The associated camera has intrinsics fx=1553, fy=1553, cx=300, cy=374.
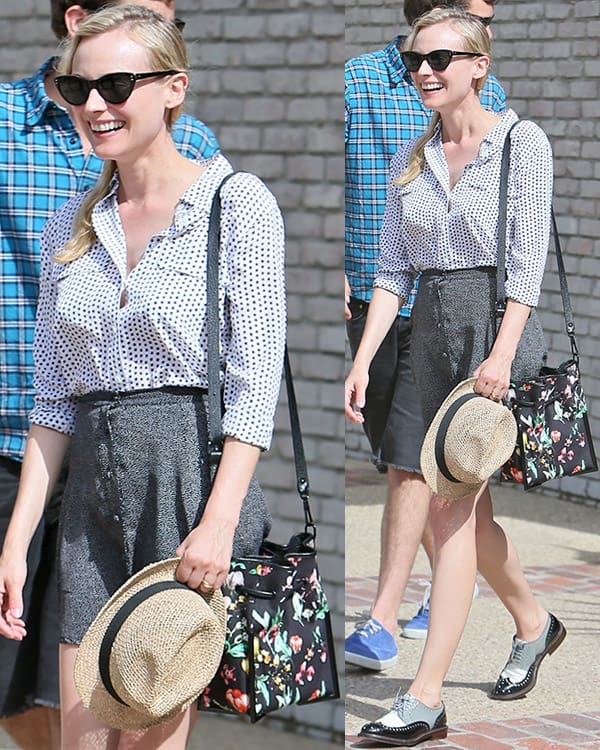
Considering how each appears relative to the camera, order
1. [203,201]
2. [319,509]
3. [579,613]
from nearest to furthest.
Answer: [203,201] → [319,509] → [579,613]

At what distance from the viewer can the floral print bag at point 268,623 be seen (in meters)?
2.17

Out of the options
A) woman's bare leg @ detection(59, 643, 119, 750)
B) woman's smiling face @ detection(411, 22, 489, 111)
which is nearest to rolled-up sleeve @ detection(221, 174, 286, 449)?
woman's bare leg @ detection(59, 643, 119, 750)

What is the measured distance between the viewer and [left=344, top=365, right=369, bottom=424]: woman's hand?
2.79 meters

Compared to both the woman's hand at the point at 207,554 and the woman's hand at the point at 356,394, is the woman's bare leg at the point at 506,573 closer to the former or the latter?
the woman's hand at the point at 356,394

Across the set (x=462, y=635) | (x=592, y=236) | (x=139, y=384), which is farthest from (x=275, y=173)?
(x=139, y=384)

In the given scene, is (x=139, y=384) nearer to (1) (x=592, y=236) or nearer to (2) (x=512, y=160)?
(2) (x=512, y=160)

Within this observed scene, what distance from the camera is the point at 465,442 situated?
2887 millimetres

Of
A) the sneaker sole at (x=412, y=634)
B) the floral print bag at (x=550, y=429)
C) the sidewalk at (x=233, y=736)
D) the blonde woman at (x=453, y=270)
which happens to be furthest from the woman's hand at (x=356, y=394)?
the sidewalk at (x=233, y=736)

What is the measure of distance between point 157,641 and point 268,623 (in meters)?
0.18

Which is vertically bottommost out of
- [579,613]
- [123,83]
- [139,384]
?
[579,613]

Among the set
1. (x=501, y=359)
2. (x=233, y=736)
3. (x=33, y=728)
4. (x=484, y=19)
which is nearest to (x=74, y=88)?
(x=484, y=19)

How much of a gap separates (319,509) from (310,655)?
0.73m

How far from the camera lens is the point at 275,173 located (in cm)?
352

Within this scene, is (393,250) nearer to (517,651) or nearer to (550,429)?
(550,429)
